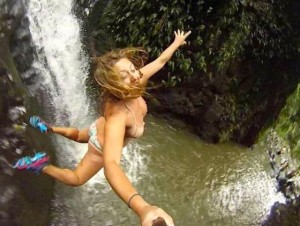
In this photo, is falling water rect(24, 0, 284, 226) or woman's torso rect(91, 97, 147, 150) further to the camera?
falling water rect(24, 0, 284, 226)

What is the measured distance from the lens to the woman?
2.23 meters

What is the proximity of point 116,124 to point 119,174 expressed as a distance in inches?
12.7

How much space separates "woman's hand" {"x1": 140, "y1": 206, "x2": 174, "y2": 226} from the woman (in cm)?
3

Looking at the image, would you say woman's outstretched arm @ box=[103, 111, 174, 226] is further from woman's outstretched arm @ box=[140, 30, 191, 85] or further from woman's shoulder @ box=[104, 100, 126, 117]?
woman's outstretched arm @ box=[140, 30, 191, 85]

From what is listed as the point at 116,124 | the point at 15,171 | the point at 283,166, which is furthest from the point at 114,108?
the point at 283,166

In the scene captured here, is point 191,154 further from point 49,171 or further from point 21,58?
point 49,171

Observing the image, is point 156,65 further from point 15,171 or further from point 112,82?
point 15,171

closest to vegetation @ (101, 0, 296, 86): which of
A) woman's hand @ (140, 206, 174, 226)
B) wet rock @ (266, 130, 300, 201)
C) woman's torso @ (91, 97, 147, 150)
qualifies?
wet rock @ (266, 130, 300, 201)

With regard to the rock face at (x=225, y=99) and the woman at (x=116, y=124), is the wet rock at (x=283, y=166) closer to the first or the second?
the rock face at (x=225, y=99)

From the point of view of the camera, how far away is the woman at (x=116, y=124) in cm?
223

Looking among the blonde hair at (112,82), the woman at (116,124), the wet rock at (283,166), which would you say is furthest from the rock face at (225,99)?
the blonde hair at (112,82)

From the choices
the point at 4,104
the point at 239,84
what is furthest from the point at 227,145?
the point at 4,104

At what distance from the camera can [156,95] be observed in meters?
6.31

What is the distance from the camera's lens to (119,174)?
2.22 metres
